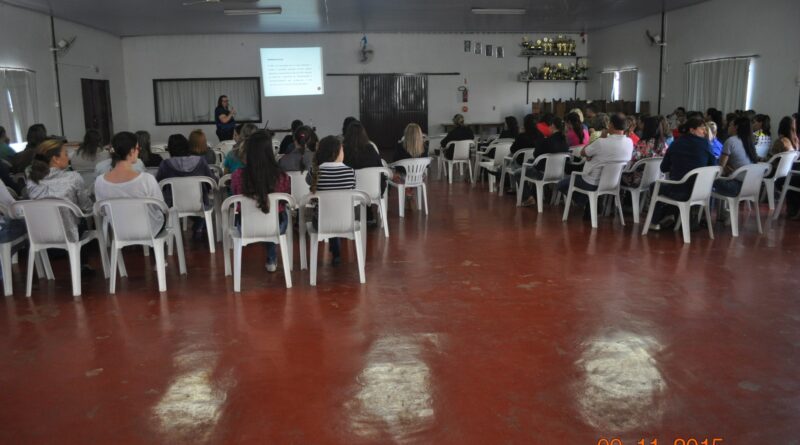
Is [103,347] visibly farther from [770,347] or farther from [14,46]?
[14,46]

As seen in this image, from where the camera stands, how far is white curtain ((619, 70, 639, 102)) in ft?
44.1

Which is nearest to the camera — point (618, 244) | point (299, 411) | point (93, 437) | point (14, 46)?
point (93, 437)

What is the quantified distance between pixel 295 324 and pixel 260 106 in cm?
1259

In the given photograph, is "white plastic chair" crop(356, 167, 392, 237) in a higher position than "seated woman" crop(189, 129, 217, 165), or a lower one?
lower

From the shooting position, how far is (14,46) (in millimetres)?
9672

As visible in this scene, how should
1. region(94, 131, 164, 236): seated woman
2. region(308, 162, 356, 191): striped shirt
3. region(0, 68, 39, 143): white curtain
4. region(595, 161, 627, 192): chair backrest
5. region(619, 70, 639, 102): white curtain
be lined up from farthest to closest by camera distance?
region(619, 70, 639, 102): white curtain → region(0, 68, 39, 143): white curtain → region(595, 161, 627, 192): chair backrest → region(308, 162, 356, 191): striped shirt → region(94, 131, 164, 236): seated woman

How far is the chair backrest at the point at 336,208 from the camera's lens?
4.43 metres

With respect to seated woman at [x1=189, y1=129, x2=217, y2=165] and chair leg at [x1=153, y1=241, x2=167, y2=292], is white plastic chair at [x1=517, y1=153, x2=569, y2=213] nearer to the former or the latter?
seated woman at [x1=189, y1=129, x2=217, y2=165]

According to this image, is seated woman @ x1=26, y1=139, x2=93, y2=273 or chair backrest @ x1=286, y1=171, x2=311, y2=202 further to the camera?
→ chair backrest @ x1=286, y1=171, x2=311, y2=202

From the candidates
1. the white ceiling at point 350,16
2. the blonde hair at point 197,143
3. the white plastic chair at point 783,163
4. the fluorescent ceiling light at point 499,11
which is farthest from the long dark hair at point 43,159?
the fluorescent ceiling light at point 499,11

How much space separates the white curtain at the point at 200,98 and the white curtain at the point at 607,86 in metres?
8.36

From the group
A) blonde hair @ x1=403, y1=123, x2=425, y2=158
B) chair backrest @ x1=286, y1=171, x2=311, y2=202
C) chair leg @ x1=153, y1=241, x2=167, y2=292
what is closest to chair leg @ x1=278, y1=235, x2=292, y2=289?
chair leg @ x1=153, y1=241, x2=167, y2=292

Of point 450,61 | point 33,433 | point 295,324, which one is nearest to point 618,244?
point 295,324

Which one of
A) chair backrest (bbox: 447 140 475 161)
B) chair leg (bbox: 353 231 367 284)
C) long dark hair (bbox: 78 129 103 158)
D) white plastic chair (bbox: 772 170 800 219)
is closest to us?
chair leg (bbox: 353 231 367 284)
